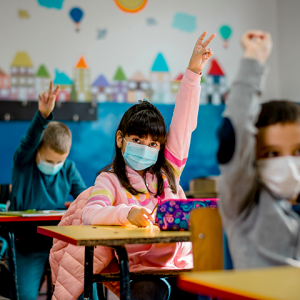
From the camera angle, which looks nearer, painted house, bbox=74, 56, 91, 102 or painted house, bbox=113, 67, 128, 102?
painted house, bbox=74, 56, 91, 102

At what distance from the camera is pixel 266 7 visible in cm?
534

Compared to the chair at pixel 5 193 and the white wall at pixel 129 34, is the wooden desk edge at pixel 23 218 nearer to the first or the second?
the chair at pixel 5 193

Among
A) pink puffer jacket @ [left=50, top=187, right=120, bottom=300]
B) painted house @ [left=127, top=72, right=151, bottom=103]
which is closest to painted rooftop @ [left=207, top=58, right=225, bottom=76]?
painted house @ [left=127, top=72, right=151, bottom=103]

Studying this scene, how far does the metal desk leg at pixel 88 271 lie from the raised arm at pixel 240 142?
1.71 ft

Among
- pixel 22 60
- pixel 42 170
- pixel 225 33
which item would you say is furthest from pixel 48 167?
pixel 225 33

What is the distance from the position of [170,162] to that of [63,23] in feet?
10.8

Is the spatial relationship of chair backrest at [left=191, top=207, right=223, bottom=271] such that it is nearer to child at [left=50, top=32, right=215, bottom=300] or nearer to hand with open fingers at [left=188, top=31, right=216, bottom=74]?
child at [left=50, top=32, right=215, bottom=300]

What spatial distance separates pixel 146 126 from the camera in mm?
1715

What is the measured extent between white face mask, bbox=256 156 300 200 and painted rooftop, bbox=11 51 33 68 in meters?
3.96

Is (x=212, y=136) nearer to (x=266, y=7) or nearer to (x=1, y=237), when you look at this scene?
(x=266, y=7)

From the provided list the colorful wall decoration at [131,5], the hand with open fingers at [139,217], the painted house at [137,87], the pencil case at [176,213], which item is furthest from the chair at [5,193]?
the colorful wall decoration at [131,5]

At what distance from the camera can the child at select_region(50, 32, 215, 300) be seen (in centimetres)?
141

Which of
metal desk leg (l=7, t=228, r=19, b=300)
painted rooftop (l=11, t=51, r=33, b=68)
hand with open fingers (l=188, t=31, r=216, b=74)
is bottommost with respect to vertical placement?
metal desk leg (l=7, t=228, r=19, b=300)

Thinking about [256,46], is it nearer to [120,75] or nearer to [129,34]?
[120,75]
